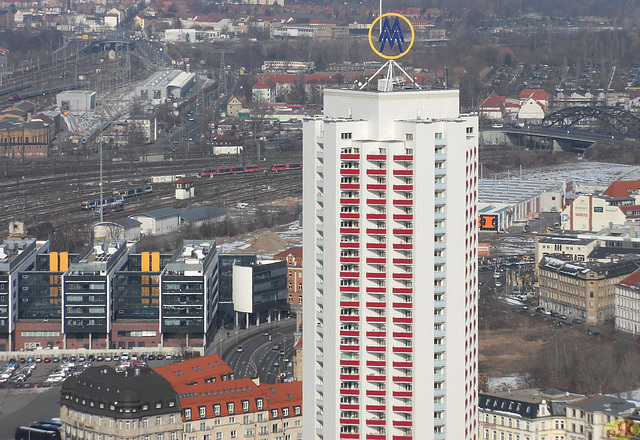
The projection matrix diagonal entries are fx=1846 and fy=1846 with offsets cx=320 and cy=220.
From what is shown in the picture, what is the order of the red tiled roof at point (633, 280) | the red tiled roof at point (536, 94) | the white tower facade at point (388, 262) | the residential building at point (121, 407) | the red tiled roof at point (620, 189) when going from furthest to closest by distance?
1. the red tiled roof at point (536, 94)
2. the red tiled roof at point (620, 189)
3. the red tiled roof at point (633, 280)
4. the residential building at point (121, 407)
5. the white tower facade at point (388, 262)

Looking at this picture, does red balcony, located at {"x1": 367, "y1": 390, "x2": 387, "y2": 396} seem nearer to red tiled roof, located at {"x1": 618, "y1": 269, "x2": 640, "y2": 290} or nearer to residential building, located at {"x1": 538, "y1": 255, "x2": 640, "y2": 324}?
red tiled roof, located at {"x1": 618, "y1": 269, "x2": 640, "y2": 290}

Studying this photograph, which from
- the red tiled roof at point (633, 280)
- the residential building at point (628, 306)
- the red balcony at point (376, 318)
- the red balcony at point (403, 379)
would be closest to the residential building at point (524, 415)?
the red balcony at point (403, 379)

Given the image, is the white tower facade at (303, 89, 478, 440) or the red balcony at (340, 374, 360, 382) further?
the red balcony at (340, 374, 360, 382)

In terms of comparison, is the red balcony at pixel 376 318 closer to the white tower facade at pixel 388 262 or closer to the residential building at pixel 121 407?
the white tower facade at pixel 388 262

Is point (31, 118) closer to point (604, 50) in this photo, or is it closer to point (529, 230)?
point (529, 230)

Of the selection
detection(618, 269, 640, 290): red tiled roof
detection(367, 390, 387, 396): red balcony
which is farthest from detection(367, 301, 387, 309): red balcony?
detection(618, 269, 640, 290): red tiled roof

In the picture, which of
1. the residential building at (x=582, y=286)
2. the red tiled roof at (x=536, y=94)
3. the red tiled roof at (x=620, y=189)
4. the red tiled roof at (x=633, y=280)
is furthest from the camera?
the red tiled roof at (x=536, y=94)
